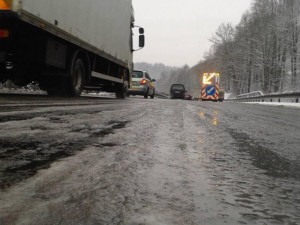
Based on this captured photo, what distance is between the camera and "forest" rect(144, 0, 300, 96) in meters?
39.4

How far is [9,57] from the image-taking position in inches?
253

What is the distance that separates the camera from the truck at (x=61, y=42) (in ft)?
20.0

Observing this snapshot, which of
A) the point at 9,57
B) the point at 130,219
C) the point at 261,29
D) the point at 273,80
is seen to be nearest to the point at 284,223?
the point at 130,219

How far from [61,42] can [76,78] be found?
1341mm

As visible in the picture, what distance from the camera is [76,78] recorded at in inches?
346

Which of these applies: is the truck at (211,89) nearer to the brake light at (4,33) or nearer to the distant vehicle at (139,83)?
the distant vehicle at (139,83)

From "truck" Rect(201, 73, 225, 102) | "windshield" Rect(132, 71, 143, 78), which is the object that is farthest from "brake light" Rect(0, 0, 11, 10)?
"truck" Rect(201, 73, 225, 102)

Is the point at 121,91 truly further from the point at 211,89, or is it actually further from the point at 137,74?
the point at 211,89

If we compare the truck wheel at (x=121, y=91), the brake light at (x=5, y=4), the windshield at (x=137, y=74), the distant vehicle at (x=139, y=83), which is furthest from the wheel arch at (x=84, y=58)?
the windshield at (x=137, y=74)

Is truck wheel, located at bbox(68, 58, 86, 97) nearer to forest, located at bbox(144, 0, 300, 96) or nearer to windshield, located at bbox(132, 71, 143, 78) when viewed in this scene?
windshield, located at bbox(132, 71, 143, 78)

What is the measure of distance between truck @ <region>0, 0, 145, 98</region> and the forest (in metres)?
30.5

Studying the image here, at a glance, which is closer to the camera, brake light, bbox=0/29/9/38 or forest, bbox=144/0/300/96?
brake light, bbox=0/29/9/38

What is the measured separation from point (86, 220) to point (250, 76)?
56638mm

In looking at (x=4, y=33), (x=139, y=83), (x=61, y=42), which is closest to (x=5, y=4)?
(x=4, y=33)
